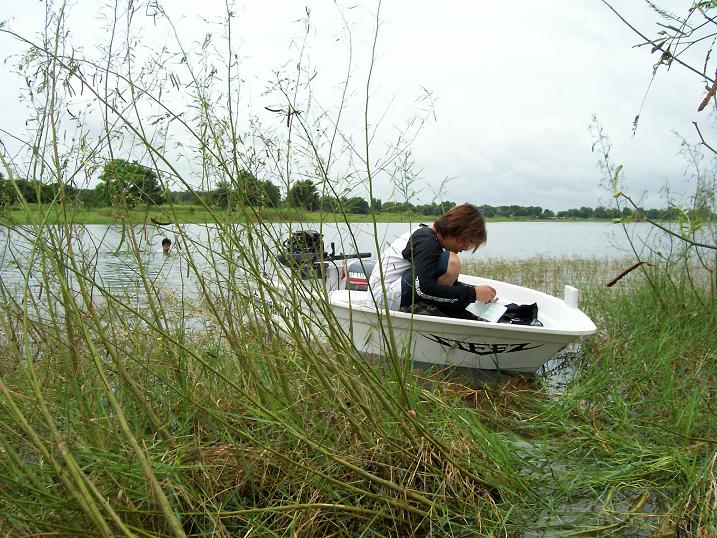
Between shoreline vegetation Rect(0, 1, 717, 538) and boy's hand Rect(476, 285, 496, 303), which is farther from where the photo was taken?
boy's hand Rect(476, 285, 496, 303)

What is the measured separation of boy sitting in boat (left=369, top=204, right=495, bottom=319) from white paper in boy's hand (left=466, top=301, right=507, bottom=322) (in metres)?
0.25

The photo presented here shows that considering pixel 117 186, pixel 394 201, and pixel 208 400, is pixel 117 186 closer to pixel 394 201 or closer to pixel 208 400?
pixel 208 400

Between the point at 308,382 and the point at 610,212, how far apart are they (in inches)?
179

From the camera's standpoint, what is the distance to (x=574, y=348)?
5.75m

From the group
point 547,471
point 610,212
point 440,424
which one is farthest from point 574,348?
point 440,424

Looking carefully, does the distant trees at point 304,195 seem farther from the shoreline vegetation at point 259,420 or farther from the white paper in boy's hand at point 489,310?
the white paper in boy's hand at point 489,310

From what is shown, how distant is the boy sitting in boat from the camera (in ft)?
15.2

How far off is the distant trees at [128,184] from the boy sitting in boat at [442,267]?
2.37 metres

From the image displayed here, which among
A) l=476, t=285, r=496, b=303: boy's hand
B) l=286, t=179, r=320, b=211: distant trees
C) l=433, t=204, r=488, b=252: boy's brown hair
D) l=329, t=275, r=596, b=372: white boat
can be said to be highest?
l=286, t=179, r=320, b=211: distant trees

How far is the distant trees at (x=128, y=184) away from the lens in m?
2.35

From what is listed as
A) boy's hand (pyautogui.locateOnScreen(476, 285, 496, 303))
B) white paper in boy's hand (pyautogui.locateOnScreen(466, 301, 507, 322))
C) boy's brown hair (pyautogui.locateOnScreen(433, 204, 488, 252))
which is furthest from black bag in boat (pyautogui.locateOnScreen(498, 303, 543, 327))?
boy's brown hair (pyautogui.locateOnScreen(433, 204, 488, 252))

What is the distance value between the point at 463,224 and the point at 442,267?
364 millimetres

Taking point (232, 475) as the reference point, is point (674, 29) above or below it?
above

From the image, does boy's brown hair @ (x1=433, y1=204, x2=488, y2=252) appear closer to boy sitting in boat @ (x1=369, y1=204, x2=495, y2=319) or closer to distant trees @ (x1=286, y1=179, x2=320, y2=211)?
boy sitting in boat @ (x1=369, y1=204, x2=495, y2=319)
